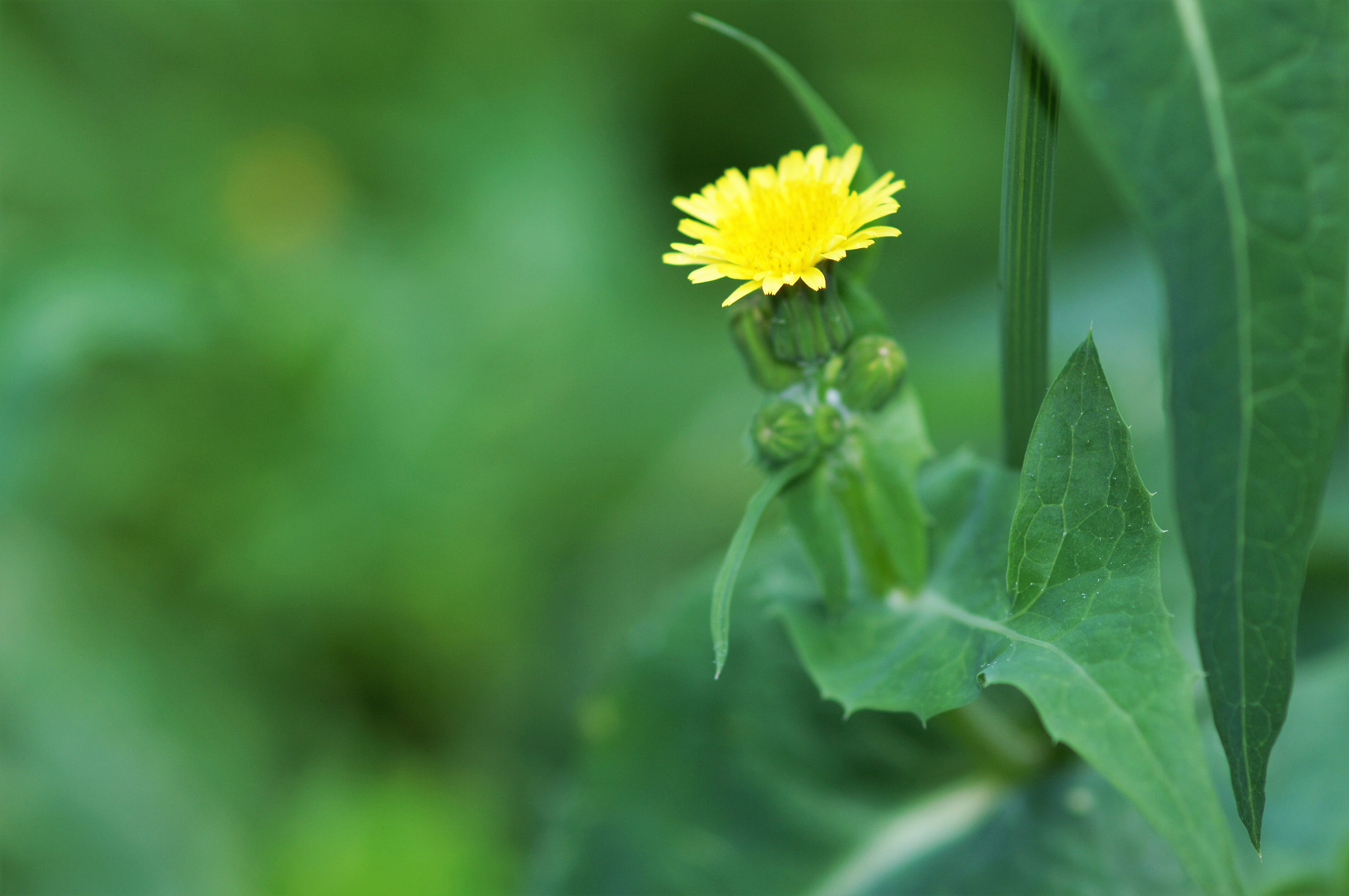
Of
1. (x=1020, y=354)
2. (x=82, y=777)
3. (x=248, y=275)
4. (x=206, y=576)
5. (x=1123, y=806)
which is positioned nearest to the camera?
(x=1020, y=354)

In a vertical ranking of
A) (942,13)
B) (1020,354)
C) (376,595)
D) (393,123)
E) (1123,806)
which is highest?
(393,123)

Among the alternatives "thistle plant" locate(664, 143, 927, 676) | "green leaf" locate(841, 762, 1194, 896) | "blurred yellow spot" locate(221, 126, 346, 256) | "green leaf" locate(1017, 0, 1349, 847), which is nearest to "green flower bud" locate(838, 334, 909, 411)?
"thistle plant" locate(664, 143, 927, 676)

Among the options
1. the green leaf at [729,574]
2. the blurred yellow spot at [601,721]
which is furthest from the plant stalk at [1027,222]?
the blurred yellow spot at [601,721]

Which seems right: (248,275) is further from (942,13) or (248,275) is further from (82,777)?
(942,13)

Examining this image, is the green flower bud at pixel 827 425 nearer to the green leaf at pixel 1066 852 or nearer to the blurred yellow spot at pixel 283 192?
the green leaf at pixel 1066 852

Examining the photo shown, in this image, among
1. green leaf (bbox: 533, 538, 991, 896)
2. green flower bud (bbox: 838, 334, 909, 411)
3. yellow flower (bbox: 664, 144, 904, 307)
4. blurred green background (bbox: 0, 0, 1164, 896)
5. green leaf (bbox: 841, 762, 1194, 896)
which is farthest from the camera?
blurred green background (bbox: 0, 0, 1164, 896)

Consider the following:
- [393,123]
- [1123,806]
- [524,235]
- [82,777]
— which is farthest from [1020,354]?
[393,123]

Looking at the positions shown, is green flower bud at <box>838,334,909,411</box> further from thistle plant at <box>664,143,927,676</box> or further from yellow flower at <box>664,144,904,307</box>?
yellow flower at <box>664,144,904,307</box>
